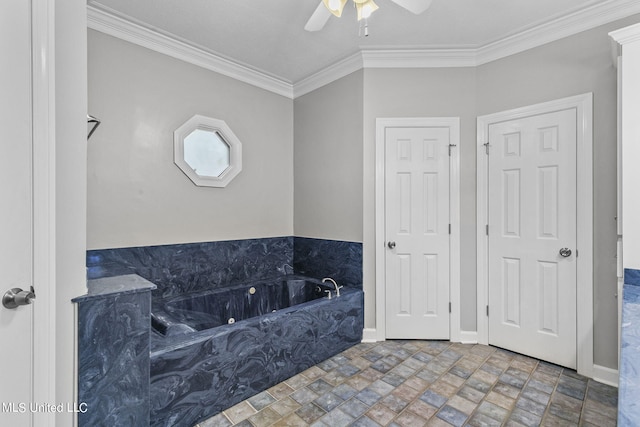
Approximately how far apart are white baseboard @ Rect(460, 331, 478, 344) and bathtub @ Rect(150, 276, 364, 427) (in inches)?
37.2

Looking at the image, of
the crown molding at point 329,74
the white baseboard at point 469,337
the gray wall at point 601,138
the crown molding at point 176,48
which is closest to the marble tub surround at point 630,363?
the gray wall at point 601,138

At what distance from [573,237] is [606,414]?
117 centimetres

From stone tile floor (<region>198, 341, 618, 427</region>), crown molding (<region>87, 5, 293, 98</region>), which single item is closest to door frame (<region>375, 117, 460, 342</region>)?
stone tile floor (<region>198, 341, 618, 427</region>)

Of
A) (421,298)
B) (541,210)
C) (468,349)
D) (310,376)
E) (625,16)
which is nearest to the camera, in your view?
(625,16)

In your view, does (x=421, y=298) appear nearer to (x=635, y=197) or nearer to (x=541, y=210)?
(x=541, y=210)

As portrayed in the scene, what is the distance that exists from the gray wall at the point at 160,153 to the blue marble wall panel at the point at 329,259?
0.46m

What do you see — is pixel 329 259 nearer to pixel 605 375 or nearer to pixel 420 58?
pixel 420 58

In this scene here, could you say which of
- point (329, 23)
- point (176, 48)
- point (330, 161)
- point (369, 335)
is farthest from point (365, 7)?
point (369, 335)

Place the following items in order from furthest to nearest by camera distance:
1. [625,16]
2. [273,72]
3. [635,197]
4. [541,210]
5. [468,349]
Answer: [273,72] < [468,349] < [541,210] < [625,16] < [635,197]

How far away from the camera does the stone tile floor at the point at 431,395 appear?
1757 millimetres

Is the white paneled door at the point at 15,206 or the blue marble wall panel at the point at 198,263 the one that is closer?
the white paneled door at the point at 15,206

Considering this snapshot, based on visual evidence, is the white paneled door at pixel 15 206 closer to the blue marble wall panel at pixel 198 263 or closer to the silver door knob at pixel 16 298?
the silver door knob at pixel 16 298

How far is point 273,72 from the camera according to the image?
3305 millimetres

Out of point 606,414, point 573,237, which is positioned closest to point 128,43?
Answer: point 573,237
